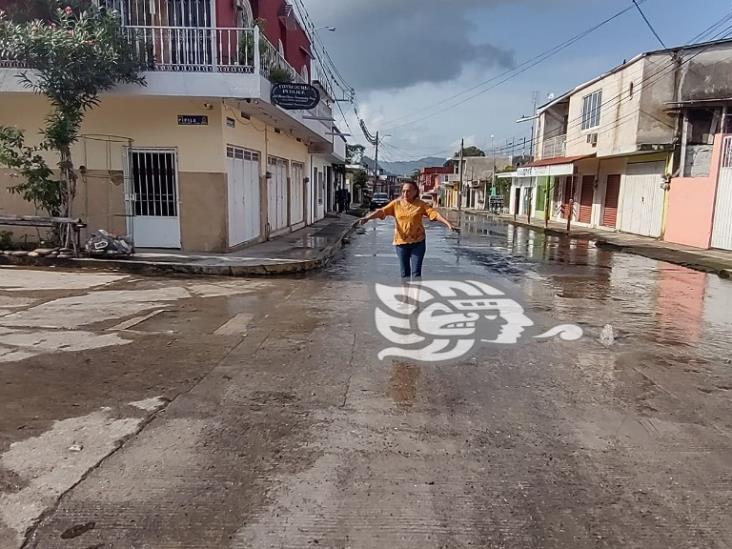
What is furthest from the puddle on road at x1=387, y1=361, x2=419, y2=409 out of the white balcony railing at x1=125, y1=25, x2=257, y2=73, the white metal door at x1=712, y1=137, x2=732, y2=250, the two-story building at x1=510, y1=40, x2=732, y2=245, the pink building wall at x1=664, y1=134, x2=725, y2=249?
the two-story building at x1=510, y1=40, x2=732, y2=245

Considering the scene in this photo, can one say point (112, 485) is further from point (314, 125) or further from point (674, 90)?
point (674, 90)

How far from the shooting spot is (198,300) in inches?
333

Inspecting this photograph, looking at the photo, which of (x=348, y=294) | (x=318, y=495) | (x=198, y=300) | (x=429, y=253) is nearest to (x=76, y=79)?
(x=198, y=300)

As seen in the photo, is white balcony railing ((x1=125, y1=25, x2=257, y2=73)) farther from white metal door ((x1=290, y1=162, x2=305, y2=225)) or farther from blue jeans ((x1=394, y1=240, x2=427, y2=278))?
white metal door ((x1=290, y1=162, x2=305, y2=225))

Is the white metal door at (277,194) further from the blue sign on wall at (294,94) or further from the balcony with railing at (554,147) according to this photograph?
the balcony with railing at (554,147)

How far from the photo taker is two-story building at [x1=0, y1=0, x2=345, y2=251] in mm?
11750

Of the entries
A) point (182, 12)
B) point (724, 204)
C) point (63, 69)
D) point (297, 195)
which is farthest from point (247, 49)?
point (724, 204)

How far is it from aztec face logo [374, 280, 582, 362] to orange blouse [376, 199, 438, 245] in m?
0.92

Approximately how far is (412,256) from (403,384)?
13.7 feet

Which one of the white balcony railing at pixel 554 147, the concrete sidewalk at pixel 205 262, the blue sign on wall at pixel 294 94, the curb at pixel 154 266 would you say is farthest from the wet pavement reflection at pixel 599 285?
the white balcony railing at pixel 554 147

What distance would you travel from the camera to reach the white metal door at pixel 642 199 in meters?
21.2

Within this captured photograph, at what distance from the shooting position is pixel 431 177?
10762 cm

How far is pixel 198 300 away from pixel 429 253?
345 inches

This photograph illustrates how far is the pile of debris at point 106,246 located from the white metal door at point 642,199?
18077mm
